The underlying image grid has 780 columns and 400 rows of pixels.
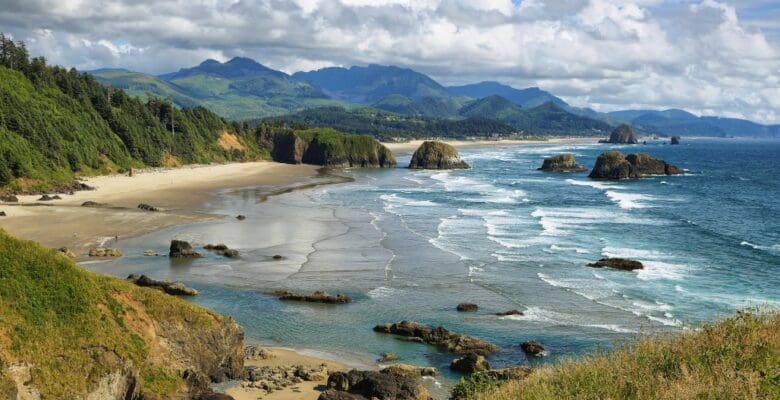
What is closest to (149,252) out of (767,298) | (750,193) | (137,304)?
(137,304)

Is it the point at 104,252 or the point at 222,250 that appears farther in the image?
the point at 222,250

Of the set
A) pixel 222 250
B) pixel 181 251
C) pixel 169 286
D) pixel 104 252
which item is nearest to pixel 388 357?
pixel 169 286

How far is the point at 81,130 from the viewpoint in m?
111

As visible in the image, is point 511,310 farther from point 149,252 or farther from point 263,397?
point 149,252

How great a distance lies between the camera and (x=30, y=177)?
85000 millimetres

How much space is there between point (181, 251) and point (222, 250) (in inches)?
145

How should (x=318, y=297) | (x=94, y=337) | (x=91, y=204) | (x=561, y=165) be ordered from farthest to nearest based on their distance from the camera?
(x=561, y=165) < (x=91, y=204) < (x=318, y=297) < (x=94, y=337)

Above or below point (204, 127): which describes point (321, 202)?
below

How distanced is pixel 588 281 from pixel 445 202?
154 ft

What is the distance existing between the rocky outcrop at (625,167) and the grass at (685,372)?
11700 cm

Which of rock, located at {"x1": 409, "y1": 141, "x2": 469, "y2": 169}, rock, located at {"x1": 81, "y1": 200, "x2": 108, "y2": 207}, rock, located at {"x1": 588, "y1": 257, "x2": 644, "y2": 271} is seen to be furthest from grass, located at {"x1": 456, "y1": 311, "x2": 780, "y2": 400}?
rock, located at {"x1": 409, "y1": 141, "x2": 469, "y2": 169}

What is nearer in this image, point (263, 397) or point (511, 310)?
point (263, 397)

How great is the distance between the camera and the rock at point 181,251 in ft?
175

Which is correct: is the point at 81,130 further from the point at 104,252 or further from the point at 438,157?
the point at 438,157
